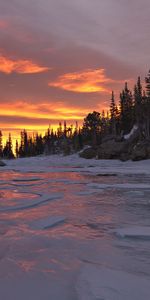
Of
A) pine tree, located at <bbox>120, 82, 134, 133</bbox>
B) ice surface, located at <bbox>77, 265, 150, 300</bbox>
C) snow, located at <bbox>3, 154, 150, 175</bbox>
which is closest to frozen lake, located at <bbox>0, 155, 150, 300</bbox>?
ice surface, located at <bbox>77, 265, 150, 300</bbox>

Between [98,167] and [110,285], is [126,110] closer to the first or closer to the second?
[98,167]

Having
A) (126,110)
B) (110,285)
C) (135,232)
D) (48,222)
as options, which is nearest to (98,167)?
(48,222)

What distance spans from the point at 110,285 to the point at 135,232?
8.51ft

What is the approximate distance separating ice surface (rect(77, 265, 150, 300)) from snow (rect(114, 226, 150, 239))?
1.79 m

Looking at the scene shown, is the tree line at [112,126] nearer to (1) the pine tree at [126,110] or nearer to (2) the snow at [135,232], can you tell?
(1) the pine tree at [126,110]

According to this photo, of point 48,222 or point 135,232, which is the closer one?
point 135,232

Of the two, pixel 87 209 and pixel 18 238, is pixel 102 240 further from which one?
pixel 87 209

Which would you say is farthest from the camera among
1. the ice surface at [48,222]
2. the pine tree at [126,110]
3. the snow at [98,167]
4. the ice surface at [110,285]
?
the pine tree at [126,110]

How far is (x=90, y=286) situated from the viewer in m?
3.80

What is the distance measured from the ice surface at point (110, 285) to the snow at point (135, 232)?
179 centimetres

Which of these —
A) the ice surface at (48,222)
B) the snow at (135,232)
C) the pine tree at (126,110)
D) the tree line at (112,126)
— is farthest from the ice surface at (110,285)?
the pine tree at (126,110)

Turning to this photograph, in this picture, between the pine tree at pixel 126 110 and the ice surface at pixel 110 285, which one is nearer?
the ice surface at pixel 110 285

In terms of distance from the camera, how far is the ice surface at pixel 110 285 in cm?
350

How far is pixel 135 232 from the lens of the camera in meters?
6.32
